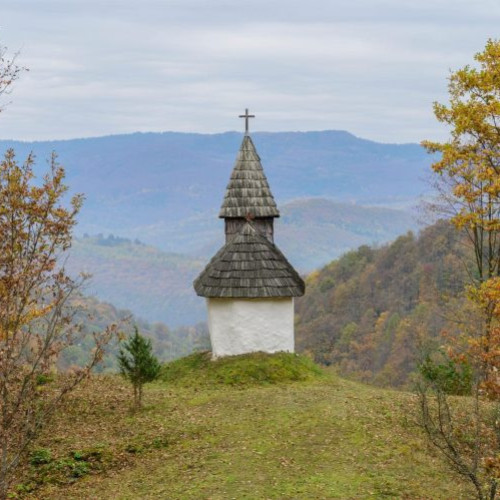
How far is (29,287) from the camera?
42.5ft

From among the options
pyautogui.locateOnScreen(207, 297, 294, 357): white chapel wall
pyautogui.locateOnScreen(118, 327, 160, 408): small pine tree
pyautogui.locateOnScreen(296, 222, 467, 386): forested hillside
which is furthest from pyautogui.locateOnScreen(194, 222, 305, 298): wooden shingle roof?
pyautogui.locateOnScreen(296, 222, 467, 386): forested hillside

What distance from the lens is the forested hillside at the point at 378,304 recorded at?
93.1m

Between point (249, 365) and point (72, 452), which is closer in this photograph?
point (72, 452)

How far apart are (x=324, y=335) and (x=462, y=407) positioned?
294 ft

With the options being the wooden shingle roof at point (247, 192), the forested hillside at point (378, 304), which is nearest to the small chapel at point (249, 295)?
the wooden shingle roof at point (247, 192)

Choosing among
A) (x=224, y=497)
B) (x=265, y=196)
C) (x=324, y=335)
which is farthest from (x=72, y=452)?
(x=324, y=335)

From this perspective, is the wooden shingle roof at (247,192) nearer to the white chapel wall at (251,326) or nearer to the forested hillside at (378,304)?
the white chapel wall at (251,326)

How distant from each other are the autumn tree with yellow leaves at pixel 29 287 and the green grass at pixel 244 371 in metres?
11.6

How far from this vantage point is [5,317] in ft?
42.7

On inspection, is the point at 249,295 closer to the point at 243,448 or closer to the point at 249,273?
the point at 249,273

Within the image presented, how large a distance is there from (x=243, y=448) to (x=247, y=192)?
13.8m

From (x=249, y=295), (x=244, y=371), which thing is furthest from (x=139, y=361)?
(x=249, y=295)

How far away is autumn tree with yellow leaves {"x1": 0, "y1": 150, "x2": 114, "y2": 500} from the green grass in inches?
458

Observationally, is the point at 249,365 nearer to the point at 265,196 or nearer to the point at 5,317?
the point at 265,196
